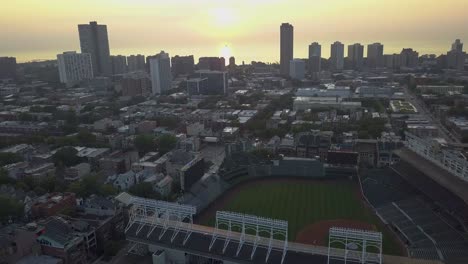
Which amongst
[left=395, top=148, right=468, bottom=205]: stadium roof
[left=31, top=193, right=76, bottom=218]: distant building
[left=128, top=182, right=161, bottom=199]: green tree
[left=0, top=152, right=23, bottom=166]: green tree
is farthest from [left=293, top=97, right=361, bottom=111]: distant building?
[left=31, top=193, right=76, bottom=218]: distant building

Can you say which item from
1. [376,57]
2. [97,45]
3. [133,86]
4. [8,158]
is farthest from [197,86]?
[376,57]

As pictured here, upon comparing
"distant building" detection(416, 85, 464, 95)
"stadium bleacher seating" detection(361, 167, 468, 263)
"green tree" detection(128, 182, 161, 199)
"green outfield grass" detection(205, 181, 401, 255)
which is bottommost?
"green outfield grass" detection(205, 181, 401, 255)

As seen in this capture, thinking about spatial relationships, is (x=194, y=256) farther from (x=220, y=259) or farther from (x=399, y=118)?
(x=399, y=118)

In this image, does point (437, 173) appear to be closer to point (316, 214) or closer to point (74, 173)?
point (316, 214)

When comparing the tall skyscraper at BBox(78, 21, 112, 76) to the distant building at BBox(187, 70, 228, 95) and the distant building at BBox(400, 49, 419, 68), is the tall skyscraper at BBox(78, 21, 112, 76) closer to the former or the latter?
the distant building at BBox(187, 70, 228, 95)

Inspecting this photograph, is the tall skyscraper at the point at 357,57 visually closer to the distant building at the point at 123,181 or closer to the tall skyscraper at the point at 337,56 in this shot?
the tall skyscraper at the point at 337,56

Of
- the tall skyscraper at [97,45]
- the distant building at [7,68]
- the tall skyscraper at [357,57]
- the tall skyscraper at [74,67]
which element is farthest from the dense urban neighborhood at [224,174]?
the tall skyscraper at [357,57]
